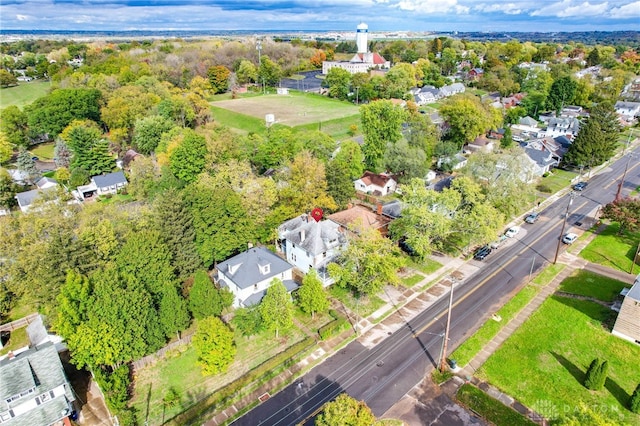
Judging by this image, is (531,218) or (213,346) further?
(531,218)

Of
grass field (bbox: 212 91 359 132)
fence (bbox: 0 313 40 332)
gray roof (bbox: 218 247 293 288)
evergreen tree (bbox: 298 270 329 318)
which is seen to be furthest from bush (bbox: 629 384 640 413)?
grass field (bbox: 212 91 359 132)

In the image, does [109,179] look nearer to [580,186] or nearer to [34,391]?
[34,391]

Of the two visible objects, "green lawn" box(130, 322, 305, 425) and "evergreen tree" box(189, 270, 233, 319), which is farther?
"evergreen tree" box(189, 270, 233, 319)

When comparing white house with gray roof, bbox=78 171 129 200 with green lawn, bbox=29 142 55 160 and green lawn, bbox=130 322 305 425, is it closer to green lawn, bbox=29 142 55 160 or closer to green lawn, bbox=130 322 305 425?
green lawn, bbox=29 142 55 160

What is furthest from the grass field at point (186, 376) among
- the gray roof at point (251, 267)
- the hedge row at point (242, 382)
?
the gray roof at point (251, 267)

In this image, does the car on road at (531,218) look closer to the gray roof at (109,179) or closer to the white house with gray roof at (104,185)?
the white house with gray roof at (104,185)

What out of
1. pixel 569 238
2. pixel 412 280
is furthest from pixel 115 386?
pixel 569 238
